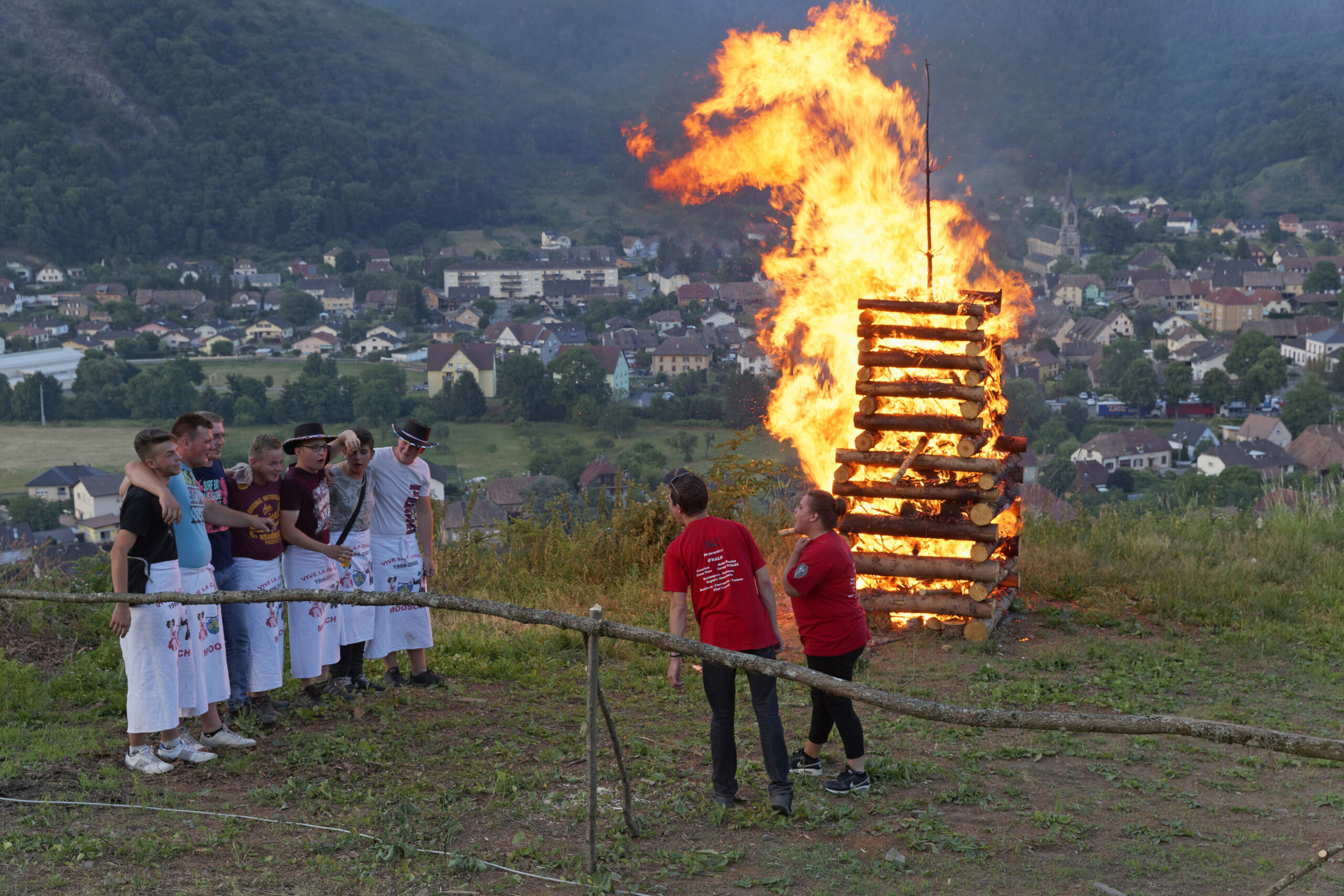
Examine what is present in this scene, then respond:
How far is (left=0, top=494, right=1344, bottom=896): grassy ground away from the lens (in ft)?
16.4

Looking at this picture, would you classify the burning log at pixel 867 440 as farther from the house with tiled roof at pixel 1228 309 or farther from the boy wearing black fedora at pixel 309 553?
the house with tiled roof at pixel 1228 309

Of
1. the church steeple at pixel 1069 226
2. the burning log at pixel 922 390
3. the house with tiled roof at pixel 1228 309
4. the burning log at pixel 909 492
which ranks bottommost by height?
the burning log at pixel 909 492

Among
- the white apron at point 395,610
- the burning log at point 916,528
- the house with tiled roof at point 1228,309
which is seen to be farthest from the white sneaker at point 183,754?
the house with tiled roof at point 1228,309

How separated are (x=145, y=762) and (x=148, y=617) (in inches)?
30.8

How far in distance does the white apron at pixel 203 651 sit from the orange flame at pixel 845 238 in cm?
553

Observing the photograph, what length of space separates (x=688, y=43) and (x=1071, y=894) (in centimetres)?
5314

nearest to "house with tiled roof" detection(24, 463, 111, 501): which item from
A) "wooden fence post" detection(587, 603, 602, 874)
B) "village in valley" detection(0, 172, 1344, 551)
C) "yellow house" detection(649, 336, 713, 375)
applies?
"village in valley" detection(0, 172, 1344, 551)

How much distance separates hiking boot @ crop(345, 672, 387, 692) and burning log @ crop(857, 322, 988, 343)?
5149 millimetres

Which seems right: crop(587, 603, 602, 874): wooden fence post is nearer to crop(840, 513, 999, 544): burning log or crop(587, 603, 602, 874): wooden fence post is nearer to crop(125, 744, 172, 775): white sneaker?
crop(125, 744, 172, 775): white sneaker

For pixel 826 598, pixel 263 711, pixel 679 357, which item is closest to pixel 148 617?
pixel 263 711

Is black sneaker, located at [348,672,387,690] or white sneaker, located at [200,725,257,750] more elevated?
black sneaker, located at [348,672,387,690]

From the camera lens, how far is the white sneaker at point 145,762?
6.03 metres

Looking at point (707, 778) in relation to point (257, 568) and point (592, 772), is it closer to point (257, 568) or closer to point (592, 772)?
point (592, 772)

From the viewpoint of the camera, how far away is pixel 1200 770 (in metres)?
6.44
